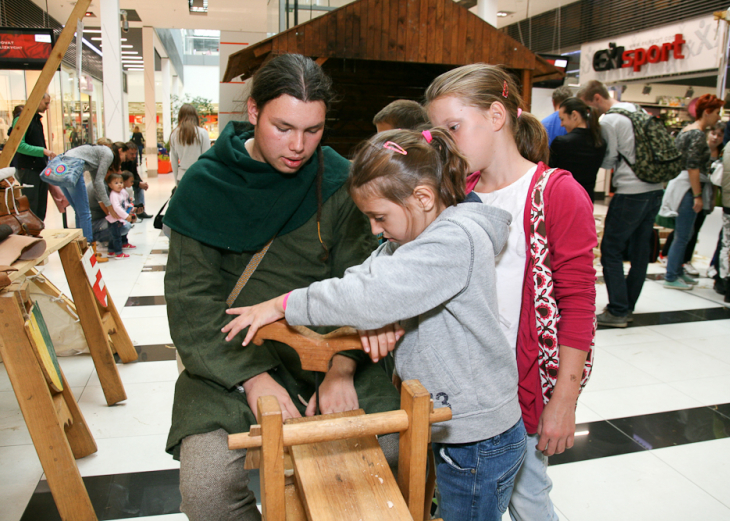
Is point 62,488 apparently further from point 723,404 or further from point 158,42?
point 158,42

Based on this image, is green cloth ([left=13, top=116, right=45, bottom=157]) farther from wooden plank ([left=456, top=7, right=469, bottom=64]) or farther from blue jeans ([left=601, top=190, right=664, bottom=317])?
blue jeans ([left=601, top=190, right=664, bottom=317])

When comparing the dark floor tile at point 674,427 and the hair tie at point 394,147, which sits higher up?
the hair tie at point 394,147

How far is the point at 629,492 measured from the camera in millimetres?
1974

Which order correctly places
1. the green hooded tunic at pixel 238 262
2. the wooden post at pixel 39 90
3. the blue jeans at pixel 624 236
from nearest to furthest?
the green hooded tunic at pixel 238 262 → the wooden post at pixel 39 90 → the blue jeans at pixel 624 236

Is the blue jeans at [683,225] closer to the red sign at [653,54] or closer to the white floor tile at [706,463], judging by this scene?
the white floor tile at [706,463]

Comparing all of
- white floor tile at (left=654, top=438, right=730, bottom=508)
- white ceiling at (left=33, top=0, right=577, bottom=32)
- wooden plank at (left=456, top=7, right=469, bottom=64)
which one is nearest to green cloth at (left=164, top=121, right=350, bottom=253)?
white floor tile at (left=654, top=438, right=730, bottom=508)

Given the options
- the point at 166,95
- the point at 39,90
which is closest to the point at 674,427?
the point at 39,90

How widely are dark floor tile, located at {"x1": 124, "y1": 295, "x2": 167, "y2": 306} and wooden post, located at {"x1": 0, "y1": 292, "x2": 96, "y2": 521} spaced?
240 centimetres

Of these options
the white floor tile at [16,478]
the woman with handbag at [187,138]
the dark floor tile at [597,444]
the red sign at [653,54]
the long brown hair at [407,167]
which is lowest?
the dark floor tile at [597,444]

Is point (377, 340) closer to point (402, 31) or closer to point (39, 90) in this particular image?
point (39, 90)

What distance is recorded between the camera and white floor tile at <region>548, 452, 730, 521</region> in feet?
6.08

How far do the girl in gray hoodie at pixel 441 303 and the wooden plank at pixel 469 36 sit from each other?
411cm

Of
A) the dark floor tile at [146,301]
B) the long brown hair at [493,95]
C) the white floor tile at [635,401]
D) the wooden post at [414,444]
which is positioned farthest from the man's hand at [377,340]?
the dark floor tile at [146,301]

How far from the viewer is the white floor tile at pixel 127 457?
2027 millimetres
